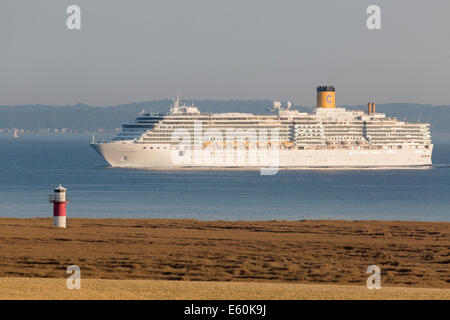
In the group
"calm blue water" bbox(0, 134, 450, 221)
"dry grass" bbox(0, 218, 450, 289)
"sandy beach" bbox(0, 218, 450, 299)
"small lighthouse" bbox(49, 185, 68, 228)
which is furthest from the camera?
"calm blue water" bbox(0, 134, 450, 221)

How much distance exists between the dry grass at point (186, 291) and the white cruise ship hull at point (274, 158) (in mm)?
58702

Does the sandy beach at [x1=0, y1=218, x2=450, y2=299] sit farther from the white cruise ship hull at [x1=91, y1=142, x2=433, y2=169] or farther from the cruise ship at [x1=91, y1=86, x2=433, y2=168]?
the cruise ship at [x1=91, y1=86, x2=433, y2=168]

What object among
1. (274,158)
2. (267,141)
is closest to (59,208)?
(274,158)

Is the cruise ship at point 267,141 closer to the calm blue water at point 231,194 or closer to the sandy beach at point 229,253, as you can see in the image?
the calm blue water at point 231,194

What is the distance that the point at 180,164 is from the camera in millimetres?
71500

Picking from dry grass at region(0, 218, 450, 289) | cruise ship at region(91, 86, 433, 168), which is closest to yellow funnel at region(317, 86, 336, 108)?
cruise ship at region(91, 86, 433, 168)

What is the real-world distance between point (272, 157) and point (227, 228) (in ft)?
176

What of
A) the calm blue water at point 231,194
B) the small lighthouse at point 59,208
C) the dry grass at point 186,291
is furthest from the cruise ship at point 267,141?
the dry grass at point 186,291

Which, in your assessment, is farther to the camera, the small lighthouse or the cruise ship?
the cruise ship

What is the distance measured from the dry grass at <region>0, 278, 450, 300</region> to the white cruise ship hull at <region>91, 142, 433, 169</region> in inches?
2311

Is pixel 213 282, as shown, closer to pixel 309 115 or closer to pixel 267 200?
pixel 267 200

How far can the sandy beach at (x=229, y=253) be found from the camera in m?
12.9

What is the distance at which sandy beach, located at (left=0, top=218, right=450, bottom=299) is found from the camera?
12.9m

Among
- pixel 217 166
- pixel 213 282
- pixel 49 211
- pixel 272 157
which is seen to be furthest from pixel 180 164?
pixel 213 282
